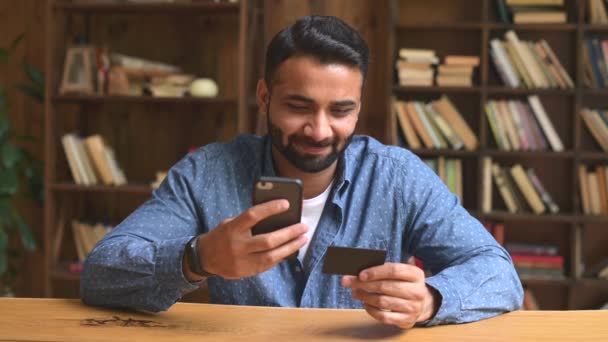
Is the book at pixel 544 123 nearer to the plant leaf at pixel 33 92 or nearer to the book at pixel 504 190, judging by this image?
the book at pixel 504 190

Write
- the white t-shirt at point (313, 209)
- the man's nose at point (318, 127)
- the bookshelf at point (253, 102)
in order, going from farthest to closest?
1. the bookshelf at point (253, 102)
2. the white t-shirt at point (313, 209)
3. the man's nose at point (318, 127)

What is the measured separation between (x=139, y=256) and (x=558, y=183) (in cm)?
270

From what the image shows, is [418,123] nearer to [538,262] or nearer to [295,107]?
[538,262]

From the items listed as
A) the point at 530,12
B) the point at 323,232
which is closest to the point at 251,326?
the point at 323,232

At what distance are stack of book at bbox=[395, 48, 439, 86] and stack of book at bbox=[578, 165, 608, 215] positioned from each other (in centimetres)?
83

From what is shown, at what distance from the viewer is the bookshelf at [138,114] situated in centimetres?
346

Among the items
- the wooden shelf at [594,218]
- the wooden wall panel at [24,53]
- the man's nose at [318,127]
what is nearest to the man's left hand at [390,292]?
the man's nose at [318,127]

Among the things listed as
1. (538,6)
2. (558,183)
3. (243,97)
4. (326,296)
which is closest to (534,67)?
(538,6)

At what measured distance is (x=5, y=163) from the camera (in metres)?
3.18

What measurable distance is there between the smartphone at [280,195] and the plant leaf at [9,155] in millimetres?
2419

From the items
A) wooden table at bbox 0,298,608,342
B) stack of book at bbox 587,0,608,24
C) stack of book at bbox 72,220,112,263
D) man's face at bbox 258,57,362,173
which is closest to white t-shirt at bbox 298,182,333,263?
man's face at bbox 258,57,362,173

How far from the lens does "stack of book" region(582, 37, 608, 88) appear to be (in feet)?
10.8

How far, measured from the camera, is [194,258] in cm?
120

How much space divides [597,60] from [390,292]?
101 inches
